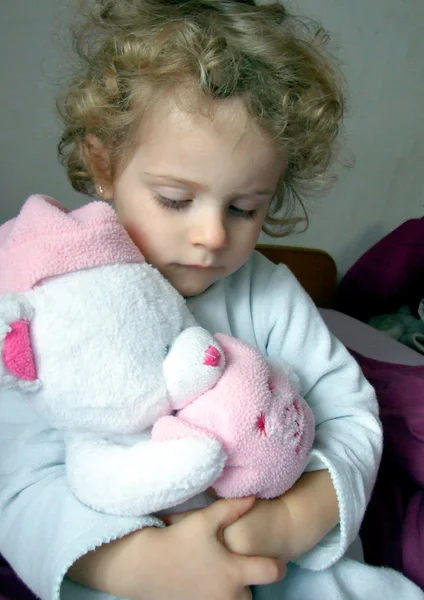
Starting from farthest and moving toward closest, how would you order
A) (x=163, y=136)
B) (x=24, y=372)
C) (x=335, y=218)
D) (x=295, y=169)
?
(x=335, y=218)
(x=295, y=169)
(x=163, y=136)
(x=24, y=372)

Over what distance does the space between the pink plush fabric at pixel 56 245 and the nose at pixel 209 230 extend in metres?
0.07

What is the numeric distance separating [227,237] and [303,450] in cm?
22

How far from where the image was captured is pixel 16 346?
0.45 meters

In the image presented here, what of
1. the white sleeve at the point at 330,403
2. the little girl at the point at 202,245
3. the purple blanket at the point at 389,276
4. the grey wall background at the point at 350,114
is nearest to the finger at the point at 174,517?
the little girl at the point at 202,245

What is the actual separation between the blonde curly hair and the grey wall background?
0.29 meters

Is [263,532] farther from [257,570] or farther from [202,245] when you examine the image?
[202,245]

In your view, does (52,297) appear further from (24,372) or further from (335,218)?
(335,218)

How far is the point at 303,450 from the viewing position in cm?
55

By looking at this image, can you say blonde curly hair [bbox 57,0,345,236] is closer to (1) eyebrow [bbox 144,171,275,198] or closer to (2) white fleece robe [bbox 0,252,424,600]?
(1) eyebrow [bbox 144,171,275,198]

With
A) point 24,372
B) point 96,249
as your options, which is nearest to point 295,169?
point 96,249

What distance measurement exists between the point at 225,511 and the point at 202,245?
0.81 ft

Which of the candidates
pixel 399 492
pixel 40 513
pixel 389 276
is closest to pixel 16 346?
pixel 40 513

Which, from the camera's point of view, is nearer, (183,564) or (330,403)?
(183,564)

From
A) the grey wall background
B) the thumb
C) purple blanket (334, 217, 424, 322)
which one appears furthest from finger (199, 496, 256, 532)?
purple blanket (334, 217, 424, 322)
